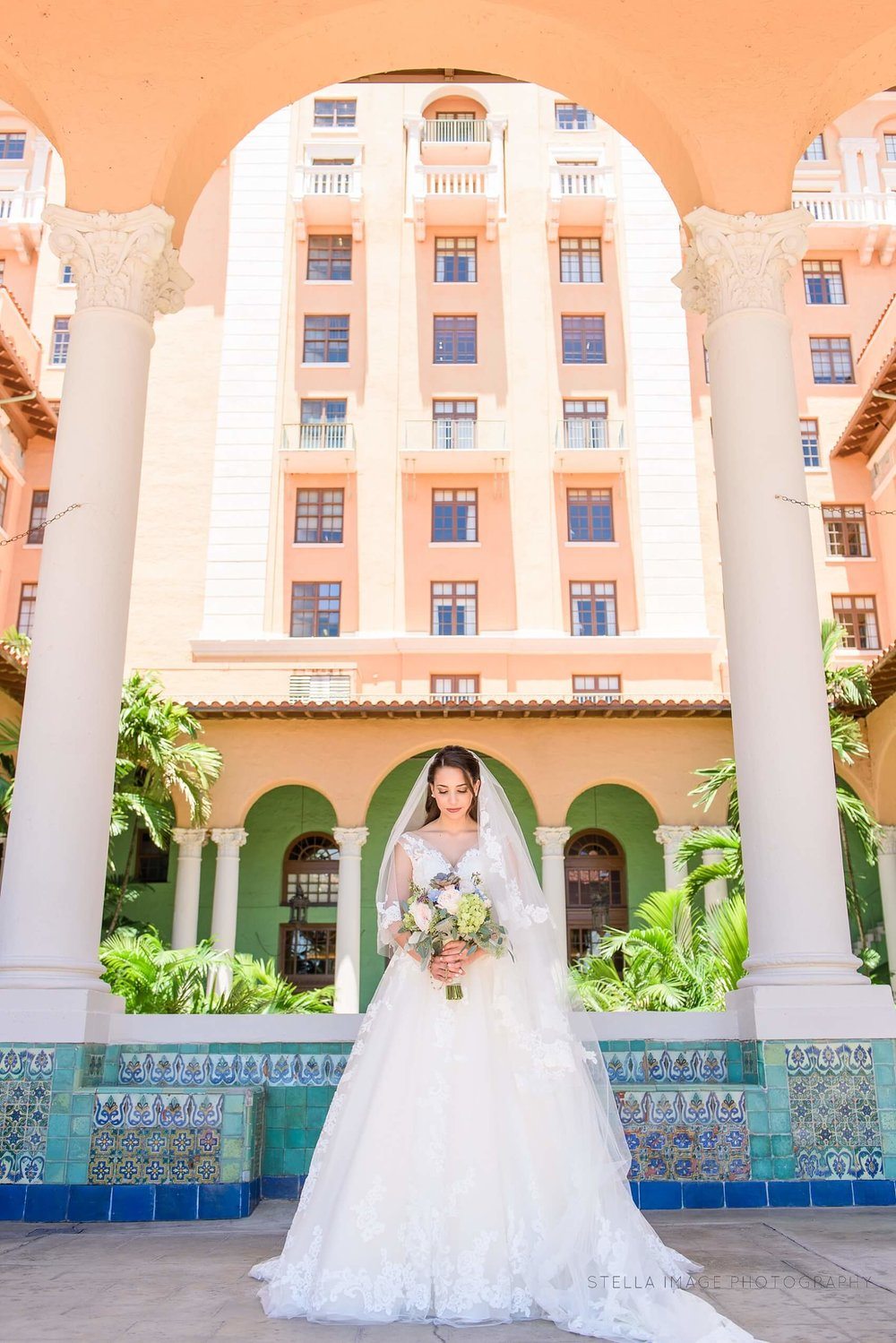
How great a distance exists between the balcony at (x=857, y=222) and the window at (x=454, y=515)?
414 inches

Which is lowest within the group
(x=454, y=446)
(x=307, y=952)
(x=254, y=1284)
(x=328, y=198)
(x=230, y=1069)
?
(x=254, y=1284)

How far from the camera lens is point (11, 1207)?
19.2 feet

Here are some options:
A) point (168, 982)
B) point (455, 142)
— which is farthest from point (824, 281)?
point (168, 982)

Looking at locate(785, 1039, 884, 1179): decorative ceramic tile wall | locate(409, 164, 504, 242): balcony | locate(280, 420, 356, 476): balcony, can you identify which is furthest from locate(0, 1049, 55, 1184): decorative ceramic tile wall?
locate(409, 164, 504, 242): balcony

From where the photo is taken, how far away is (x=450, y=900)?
462 centimetres

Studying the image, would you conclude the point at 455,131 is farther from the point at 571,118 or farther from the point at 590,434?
the point at 590,434

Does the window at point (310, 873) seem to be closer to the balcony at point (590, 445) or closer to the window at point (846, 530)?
the balcony at point (590, 445)

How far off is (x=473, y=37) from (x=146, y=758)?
1331 cm

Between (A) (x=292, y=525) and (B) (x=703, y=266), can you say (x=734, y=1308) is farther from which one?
(A) (x=292, y=525)

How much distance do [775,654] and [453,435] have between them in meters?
20.6

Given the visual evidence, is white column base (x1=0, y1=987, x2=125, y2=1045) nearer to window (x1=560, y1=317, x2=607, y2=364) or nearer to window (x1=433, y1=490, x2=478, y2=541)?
window (x1=433, y1=490, x2=478, y2=541)

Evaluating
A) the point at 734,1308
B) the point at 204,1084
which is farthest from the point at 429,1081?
the point at 204,1084

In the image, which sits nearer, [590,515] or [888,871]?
[888,871]

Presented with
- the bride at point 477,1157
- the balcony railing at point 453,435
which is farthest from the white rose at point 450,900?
the balcony railing at point 453,435
